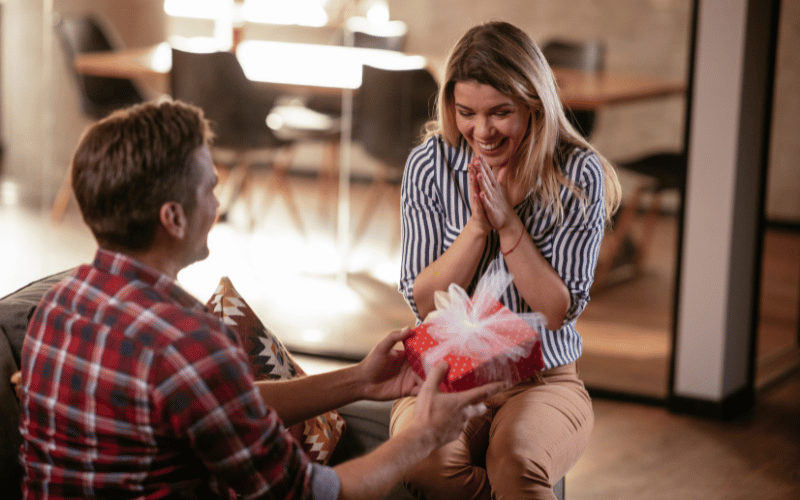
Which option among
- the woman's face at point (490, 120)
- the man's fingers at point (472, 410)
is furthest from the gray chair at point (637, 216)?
the man's fingers at point (472, 410)

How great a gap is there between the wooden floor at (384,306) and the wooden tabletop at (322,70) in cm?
48

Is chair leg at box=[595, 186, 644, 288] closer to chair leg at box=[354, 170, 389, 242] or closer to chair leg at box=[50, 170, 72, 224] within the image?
chair leg at box=[354, 170, 389, 242]

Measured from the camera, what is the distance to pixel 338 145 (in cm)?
368

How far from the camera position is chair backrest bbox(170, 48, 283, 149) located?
3668 millimetres

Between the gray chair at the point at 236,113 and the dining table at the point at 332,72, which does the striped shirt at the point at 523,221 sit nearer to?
the dining table at the point at 332,72

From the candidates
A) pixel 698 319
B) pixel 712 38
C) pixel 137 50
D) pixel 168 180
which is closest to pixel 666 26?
pixel 712 38

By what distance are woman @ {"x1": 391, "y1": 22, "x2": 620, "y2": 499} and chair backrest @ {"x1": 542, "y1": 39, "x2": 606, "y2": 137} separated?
152cm

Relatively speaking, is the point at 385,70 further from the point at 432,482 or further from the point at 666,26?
the point at 432,482

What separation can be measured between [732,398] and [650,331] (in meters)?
0.48

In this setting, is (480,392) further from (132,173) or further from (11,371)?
(11,371)

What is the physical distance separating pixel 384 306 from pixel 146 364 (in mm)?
2705

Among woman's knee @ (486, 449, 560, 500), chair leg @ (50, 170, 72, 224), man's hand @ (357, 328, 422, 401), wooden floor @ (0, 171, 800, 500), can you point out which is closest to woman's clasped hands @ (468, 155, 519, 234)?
man's hand @ (357, 328, 422, 401)

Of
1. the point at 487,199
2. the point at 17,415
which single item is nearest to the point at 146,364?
the point at 17,415

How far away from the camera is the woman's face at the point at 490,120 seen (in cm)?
173
